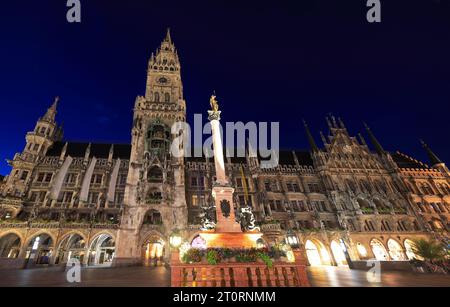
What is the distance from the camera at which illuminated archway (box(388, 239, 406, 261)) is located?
33344mm

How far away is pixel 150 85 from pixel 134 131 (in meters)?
13.1

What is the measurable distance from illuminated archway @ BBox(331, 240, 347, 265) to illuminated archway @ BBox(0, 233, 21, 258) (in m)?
46.7

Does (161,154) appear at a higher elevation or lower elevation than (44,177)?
higher

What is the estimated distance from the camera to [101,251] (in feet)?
115

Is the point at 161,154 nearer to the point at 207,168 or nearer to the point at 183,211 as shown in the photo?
the point at 207,168

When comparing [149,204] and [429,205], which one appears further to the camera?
[429,205]

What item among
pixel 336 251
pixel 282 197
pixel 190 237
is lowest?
pixel 336 251

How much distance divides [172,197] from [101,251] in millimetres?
15559

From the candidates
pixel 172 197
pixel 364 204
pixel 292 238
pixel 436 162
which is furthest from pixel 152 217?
pixel 436 162

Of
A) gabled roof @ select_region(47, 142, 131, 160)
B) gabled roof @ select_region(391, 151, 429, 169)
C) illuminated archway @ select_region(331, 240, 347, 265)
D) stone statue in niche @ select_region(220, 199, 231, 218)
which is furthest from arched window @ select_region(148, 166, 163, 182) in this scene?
gabled roof @ select_region(391, 151, 429, 169)

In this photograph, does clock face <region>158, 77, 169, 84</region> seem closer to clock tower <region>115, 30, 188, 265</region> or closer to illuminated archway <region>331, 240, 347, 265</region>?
clock tower <region>115, 30, 188, 265</region>

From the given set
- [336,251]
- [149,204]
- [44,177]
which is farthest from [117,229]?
[336,251]

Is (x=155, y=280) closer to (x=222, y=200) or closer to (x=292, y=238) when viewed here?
(x=222, y=200)

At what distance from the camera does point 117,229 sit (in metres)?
30.5
